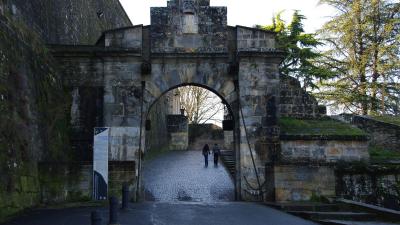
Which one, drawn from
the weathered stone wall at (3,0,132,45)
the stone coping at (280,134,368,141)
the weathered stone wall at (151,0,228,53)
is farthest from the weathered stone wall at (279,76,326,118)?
the weathered stone wall at (3,0,132,45)

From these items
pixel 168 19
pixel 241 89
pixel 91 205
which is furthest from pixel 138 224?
pixel 168 19

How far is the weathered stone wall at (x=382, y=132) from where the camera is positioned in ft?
73.3

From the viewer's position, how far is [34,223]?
31.7ft

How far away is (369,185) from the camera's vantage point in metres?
14.5

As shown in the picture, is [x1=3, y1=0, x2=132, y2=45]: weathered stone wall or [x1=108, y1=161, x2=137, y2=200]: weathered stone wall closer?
[x1=108, y1=161, x2=137, y2=200]: weathered stone wall

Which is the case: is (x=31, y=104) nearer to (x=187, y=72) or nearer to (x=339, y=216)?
(x=187, y=72)

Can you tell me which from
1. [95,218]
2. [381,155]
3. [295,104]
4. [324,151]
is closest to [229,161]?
[381,155]

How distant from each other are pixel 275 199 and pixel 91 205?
5127mm

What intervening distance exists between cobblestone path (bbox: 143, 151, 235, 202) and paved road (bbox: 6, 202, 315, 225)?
149 inches

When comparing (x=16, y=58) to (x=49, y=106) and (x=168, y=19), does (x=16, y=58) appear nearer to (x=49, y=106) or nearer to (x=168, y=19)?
(x=49, y=106)

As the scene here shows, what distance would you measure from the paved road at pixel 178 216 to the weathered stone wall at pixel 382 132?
11101 mm

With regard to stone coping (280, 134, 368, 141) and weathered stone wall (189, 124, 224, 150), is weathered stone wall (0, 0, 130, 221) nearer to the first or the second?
stone coping (280, 134, 368, 141)

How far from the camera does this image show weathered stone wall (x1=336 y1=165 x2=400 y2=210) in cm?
1439

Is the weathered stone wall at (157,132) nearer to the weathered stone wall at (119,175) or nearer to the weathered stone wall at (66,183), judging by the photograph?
the weathered stone wall at (119,175)
